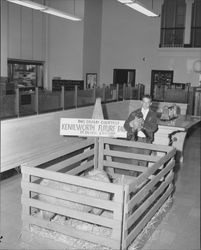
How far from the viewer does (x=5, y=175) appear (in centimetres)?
474

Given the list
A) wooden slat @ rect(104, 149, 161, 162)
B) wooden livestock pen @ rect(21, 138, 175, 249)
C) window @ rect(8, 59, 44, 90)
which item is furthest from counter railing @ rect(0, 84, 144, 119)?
window @ rect(8, 59, 44, 90)

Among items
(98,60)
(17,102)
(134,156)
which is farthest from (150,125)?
(98,60)

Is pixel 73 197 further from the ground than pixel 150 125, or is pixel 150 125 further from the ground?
pixel 150 125

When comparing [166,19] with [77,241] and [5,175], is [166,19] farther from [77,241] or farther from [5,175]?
[77,241]

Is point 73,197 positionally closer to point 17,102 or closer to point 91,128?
point 91,128

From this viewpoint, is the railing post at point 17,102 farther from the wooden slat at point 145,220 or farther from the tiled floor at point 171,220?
the wooden slat at point 145,220

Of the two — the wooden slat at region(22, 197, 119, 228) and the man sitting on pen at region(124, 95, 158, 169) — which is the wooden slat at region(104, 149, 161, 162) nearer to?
the man sitting on pen at region(124, 95, 158, 169)

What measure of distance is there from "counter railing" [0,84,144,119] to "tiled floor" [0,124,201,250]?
3.26 feet

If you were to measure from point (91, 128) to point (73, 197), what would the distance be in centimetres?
132

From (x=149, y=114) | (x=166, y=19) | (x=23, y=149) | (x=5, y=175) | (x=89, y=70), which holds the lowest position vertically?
(x=5, y=175)

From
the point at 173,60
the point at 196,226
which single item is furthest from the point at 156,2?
the point at 196,226

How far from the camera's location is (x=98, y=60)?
42.2 feet

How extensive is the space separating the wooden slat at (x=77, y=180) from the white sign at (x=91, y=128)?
1.08 metres

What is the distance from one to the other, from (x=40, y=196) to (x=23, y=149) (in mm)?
2251
